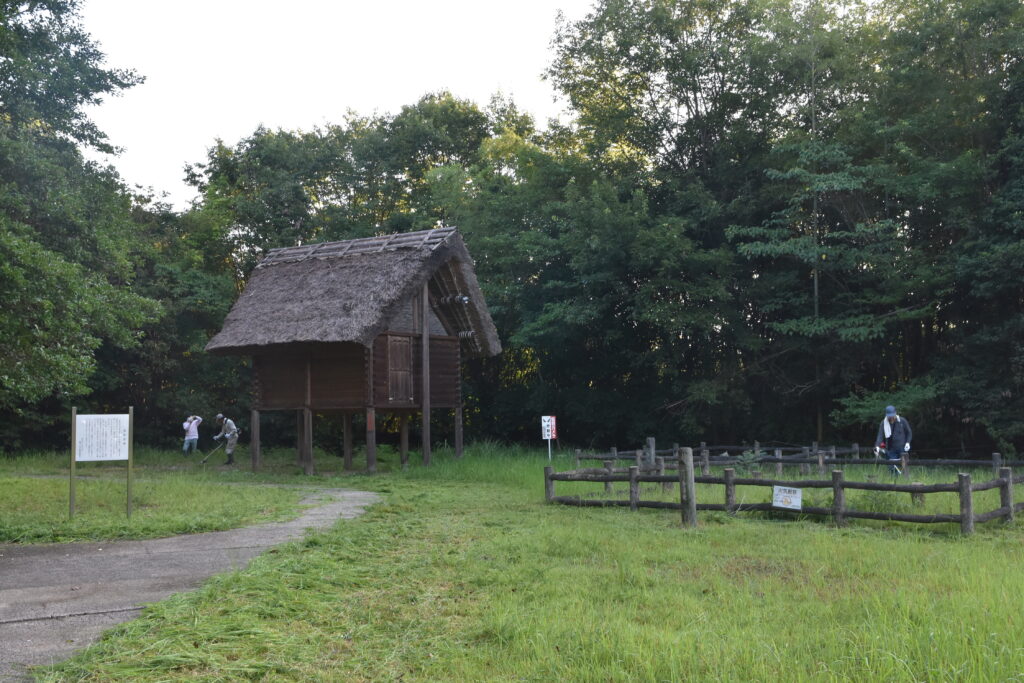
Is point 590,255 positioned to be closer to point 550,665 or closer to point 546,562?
point 546,562

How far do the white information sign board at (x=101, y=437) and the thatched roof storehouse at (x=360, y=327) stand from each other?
27.2 ft

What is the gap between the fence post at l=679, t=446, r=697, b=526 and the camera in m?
11.4

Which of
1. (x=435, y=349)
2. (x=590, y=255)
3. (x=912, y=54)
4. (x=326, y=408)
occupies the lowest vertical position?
(x=326, y=408)

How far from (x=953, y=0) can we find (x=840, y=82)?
12.8 feet

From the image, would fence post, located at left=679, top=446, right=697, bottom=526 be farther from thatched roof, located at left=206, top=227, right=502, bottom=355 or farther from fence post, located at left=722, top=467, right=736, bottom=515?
thatched roof, located at left=206, top=227, right=502, bottom=355

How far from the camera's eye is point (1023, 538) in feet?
32.0

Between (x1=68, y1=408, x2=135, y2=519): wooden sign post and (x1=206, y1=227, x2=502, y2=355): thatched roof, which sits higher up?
(x1=206, y1=227, x2=502, y2=355): thatched roof

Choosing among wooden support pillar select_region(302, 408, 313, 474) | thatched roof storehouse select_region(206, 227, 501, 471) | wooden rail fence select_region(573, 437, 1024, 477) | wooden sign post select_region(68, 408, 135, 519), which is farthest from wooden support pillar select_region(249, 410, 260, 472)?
wooden sign post select_region(68, 408, 135, 519)

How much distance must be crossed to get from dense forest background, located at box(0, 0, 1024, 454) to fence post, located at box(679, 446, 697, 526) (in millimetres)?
10798

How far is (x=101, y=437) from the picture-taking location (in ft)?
40.2

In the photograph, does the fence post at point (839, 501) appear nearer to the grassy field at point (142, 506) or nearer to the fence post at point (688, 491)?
the fence post at point (688, 491)

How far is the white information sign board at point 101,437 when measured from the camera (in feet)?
39.5

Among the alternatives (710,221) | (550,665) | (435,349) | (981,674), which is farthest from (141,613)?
(710,221)

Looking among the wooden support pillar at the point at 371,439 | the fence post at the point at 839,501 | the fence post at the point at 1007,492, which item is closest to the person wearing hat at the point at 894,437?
the fence post at the point at 1007,492
